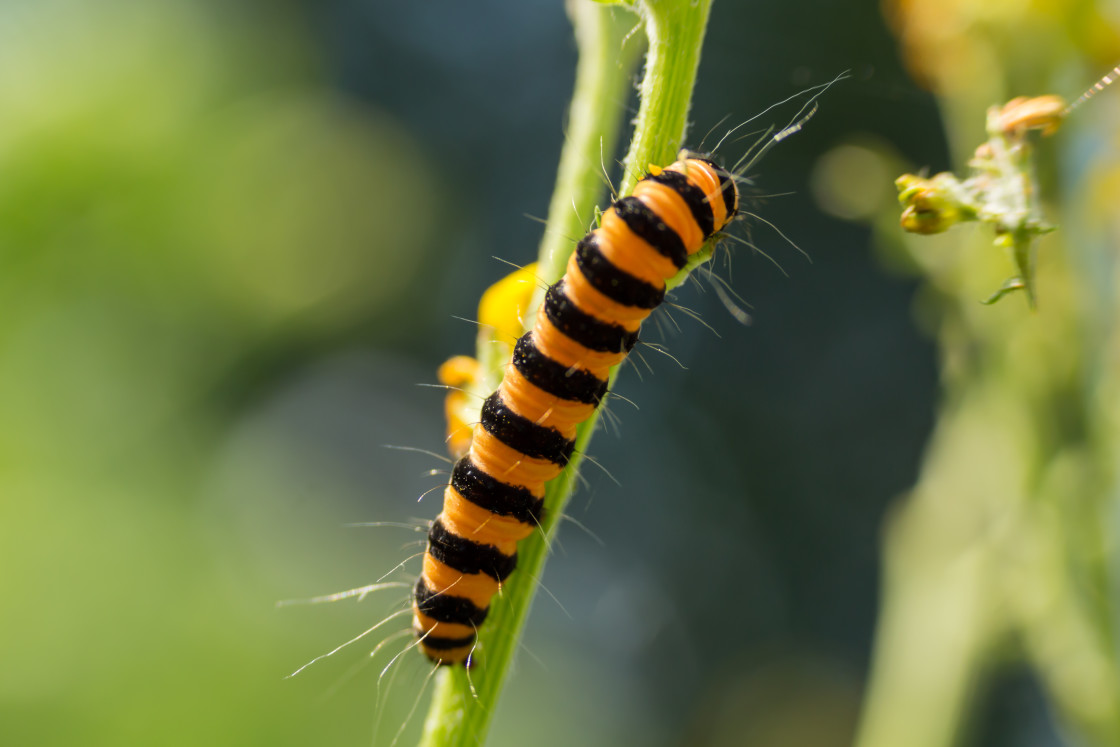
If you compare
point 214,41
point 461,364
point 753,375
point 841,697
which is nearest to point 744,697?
point 841,697

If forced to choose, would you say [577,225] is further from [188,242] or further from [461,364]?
[188,242]

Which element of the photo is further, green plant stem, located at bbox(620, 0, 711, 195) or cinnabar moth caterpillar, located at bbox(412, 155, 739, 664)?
cinnabar moth caterpillar, located at bbox(412, 155, 739, 664)

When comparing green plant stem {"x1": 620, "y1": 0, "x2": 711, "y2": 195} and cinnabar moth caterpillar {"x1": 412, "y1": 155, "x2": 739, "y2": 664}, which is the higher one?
green plant stem {"x1": 620, "y1": 0, "x2": 711, "y2": 195}

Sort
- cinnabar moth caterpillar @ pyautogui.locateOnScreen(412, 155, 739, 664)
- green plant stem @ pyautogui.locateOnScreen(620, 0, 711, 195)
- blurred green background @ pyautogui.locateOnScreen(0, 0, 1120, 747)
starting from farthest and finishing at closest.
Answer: blurred green background @ pyautogui.locateOnScreen(0, 0, 1120, 747)
cinnabar moth caterpillar @ pyautogui.locateOnScreen(412, 155, 739, 664)
green plant stem @ pyautogui.locateOnScreen(620, 0, 711, 195)

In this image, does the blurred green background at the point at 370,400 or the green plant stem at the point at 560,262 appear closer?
the green plant stem at the point at 560,262

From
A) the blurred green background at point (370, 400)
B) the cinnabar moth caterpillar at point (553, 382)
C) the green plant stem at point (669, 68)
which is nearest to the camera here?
the green plant stem at point (669, 68)

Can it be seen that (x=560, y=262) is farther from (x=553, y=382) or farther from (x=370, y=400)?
(x=370, y=400)
